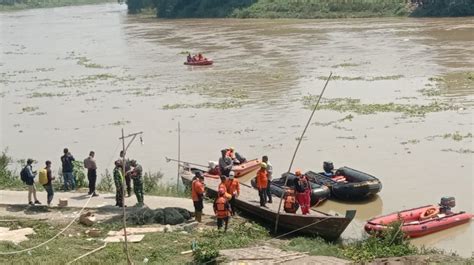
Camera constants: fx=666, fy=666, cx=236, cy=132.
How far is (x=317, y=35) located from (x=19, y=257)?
52.7 meters

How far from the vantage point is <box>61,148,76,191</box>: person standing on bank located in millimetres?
17469

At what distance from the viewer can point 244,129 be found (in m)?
26.2

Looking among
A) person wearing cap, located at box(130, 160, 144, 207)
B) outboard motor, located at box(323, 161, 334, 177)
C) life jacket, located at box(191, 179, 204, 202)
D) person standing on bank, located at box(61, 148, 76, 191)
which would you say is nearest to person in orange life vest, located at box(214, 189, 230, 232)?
life jacket, located at box(191, 179, 204, 202)

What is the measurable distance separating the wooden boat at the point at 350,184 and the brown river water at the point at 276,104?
287 mm

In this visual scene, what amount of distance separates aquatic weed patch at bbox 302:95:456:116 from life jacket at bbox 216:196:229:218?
14.7m

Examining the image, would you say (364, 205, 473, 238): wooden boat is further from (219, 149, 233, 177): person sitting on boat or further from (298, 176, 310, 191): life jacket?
(219, 149, 233, 177): person sitting on boat

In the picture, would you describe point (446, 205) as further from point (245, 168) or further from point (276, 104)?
point (276, 104)

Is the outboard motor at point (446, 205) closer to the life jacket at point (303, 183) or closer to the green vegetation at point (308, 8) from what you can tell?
the life jacket at point (303, 183)

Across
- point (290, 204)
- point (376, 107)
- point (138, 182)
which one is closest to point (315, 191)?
point (290, 204)

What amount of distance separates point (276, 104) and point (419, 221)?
16404 mm

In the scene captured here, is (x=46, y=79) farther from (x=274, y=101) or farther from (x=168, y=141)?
(x=168, y=141)

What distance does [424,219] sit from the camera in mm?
15094

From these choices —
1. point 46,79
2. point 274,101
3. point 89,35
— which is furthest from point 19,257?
point 89,35

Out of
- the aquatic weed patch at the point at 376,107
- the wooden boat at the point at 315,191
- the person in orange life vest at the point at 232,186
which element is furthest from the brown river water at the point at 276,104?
the person in orange life vest at the point at 232,186
